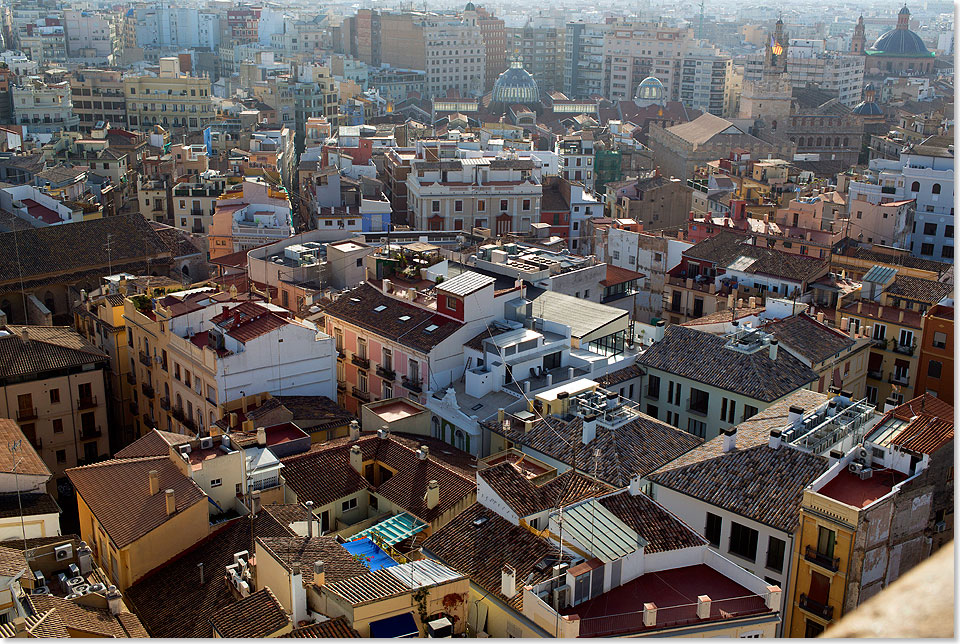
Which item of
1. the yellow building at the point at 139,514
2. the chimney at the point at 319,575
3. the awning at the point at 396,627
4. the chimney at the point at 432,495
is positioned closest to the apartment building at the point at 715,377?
the chimney at the point at 432,495

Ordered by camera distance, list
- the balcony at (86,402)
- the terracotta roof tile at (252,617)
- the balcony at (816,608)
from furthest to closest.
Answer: the balcony at (86,402), the balcony at (816,608), the terracotta roof tile at (252,617)

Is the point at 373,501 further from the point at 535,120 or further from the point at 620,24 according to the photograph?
the point at 620,24

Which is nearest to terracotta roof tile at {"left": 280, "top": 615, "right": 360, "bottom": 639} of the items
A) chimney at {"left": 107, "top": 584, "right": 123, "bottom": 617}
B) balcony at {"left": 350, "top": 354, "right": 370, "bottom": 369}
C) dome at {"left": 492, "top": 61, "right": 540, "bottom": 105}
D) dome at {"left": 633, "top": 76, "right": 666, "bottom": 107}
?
chimney at {"left": 107, "top": 584, "right": 123, "bottom": 617}

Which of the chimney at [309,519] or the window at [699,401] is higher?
the chimney at [309,519]

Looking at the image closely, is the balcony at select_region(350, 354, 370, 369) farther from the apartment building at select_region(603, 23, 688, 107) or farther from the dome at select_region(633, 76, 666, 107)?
the apartment building at select_region(603, 23, 688, 107)

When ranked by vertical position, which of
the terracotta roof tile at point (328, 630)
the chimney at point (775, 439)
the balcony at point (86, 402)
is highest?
the chimney at point (775, 439)

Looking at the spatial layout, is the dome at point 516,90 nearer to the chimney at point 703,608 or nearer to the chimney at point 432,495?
the chimney at point 432,495

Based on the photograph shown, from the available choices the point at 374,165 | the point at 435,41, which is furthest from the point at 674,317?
the point at 435,41
